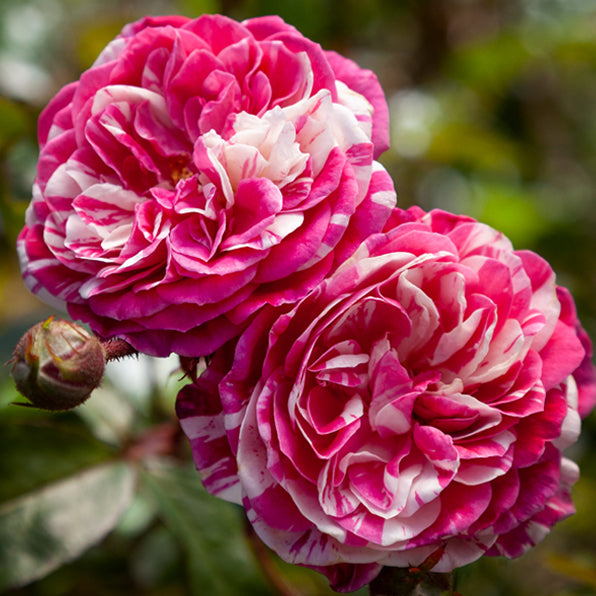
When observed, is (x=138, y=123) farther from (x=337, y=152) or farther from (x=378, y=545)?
(x=378, y=545)

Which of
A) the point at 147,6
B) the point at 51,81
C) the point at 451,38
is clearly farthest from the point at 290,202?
the point at 147,6

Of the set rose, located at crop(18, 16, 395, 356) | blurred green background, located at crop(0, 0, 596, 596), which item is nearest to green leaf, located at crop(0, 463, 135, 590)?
blurred green background, located at crop(0, 0, 596, 596)

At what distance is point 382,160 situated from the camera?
149 cm

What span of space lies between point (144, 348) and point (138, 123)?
23 centimetres

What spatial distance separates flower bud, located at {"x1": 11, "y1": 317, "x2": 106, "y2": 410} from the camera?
516 mm

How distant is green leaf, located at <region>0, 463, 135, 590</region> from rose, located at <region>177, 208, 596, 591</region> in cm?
31

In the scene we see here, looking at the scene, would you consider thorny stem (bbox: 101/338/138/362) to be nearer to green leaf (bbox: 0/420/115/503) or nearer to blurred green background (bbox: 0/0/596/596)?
blurred green background (bbox: 0/0/596/596)

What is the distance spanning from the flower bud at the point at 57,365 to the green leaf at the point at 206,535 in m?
0.39

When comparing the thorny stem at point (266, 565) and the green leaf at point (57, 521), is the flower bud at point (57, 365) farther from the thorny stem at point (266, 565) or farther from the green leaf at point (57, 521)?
the thorny stem at point (266, 565)

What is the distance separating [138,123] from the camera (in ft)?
2.09

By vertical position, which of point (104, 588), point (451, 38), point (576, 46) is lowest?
point (104, 588)

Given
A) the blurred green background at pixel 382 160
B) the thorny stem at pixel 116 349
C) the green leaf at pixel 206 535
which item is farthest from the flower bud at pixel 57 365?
the green leaf at pixel 206 535

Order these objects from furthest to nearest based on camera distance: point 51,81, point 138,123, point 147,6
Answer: point 147,6, point 51,81, point 138,123

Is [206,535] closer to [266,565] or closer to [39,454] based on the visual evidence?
[266,565]
